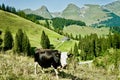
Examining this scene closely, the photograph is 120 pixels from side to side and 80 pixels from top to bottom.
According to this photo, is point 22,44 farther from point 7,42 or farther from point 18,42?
point 7,42

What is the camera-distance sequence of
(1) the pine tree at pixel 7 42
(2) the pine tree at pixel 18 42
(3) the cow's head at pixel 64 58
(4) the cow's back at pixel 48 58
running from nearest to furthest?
1. (3) the cow's head at pixel 64 58
2. (4) the cow's back at pixel 48 58
3. (2) the pine tree at pixel 18 42
4. (1) the pine tree at pixel 7 42

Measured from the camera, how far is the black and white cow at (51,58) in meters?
13.8

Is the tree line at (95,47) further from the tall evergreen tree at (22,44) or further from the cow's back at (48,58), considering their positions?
the cow's back at (48,58)

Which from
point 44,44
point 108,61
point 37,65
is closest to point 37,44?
point 44,44

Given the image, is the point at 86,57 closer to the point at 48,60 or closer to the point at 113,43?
the point at 113,43

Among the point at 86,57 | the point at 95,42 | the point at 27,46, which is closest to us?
the point at 27,46

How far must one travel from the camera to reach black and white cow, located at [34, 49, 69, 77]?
13.8m

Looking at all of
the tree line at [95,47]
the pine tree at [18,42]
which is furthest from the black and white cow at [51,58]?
the tree line at [95,47]

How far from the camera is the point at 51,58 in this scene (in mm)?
14180

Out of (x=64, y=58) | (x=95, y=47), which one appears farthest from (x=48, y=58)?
(x=95, y=47)

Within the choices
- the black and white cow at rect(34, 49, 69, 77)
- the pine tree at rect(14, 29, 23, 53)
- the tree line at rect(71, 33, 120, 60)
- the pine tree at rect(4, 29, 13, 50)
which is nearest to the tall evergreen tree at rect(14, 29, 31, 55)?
the pine tree at rect(14, 29, 23, 53)

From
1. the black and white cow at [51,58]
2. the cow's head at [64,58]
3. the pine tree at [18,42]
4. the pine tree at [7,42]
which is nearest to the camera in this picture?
the cow's head at [64,58]

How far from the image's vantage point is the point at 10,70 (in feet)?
43.4

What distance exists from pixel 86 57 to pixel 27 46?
52.6m
